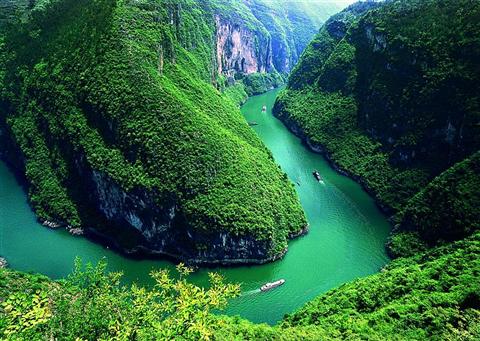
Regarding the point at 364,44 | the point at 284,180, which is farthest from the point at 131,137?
the point at 364,44

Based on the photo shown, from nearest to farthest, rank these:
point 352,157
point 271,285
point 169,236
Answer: point 271,285 < point 169,236 < point 352,157

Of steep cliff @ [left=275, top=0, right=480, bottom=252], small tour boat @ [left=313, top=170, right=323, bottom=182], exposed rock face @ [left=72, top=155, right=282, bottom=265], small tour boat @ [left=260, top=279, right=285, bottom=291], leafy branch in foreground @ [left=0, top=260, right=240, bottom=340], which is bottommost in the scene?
exposed rock face @ [left=72, top=155, right=282, bottom=265]

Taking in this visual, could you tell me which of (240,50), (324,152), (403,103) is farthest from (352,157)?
(240,50)

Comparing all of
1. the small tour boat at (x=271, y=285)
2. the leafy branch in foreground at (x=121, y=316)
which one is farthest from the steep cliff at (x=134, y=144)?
the leafy branch in foreground at (x=121, y=316)

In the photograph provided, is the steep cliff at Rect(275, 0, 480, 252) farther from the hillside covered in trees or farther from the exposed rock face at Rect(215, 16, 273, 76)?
the exposed rock face at Rect(215, 16, 273, 76)

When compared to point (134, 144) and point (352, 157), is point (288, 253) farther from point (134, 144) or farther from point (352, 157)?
point (352, 157)

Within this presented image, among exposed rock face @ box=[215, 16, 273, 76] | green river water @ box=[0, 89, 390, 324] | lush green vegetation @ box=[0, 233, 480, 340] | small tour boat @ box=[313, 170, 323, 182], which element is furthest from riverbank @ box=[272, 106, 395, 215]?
exposed rock face @ box=[215, 16, 273, 76]

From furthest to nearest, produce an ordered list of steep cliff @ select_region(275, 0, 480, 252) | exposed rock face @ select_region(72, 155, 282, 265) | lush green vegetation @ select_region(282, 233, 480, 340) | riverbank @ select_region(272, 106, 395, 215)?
riverbank @ select_region(272, 106, 395, 215) → steep cliff @ select_region(275, 0, 480, 252) → exposed rock face @ select_region(72, 155, 282, 265) → lush green vegetation @ select_region(282, 233, 480, 340)
